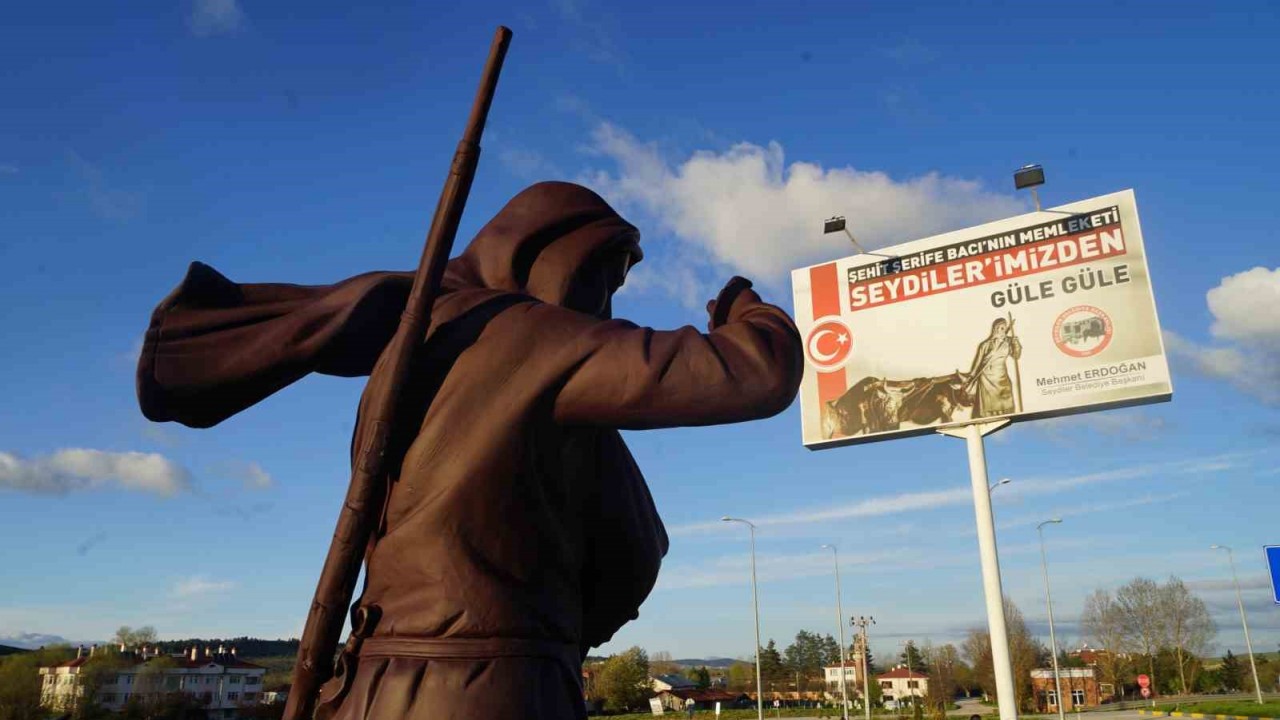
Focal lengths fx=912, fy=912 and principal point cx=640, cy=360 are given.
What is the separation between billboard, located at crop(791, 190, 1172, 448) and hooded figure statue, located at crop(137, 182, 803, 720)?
20841 millimetres

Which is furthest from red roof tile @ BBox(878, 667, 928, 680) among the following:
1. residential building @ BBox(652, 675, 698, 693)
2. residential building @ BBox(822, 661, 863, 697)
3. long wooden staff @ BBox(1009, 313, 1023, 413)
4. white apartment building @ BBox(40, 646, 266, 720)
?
long wooden staff @ BBox(1009, 313, 1023, 413)

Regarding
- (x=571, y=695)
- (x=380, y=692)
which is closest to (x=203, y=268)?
(x=380, y=692)

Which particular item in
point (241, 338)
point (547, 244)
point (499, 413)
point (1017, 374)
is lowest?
point (499, 413)

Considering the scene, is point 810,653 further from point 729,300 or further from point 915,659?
point 729,300

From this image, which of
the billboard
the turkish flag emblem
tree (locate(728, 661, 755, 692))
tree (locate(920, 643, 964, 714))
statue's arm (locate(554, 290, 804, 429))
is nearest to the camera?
statue's arm (locate(554, 290, 804, 429))

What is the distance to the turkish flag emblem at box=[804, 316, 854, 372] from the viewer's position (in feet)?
80.0

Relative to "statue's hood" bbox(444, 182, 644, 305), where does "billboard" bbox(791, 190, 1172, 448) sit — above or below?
above

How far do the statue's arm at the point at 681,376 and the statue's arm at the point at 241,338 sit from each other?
26.4 inches

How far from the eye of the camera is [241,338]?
8.00 feet

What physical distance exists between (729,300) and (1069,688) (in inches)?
2592

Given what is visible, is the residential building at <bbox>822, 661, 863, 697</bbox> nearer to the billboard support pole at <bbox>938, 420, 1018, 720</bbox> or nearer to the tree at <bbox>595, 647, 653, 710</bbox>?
the tree at <bbox>595, 647, 653, 710</bbox>

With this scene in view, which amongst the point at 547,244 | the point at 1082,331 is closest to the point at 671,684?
the point at 1082,331

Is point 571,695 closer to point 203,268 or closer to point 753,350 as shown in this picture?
point 753,350

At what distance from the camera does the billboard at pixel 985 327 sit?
68.9ft
